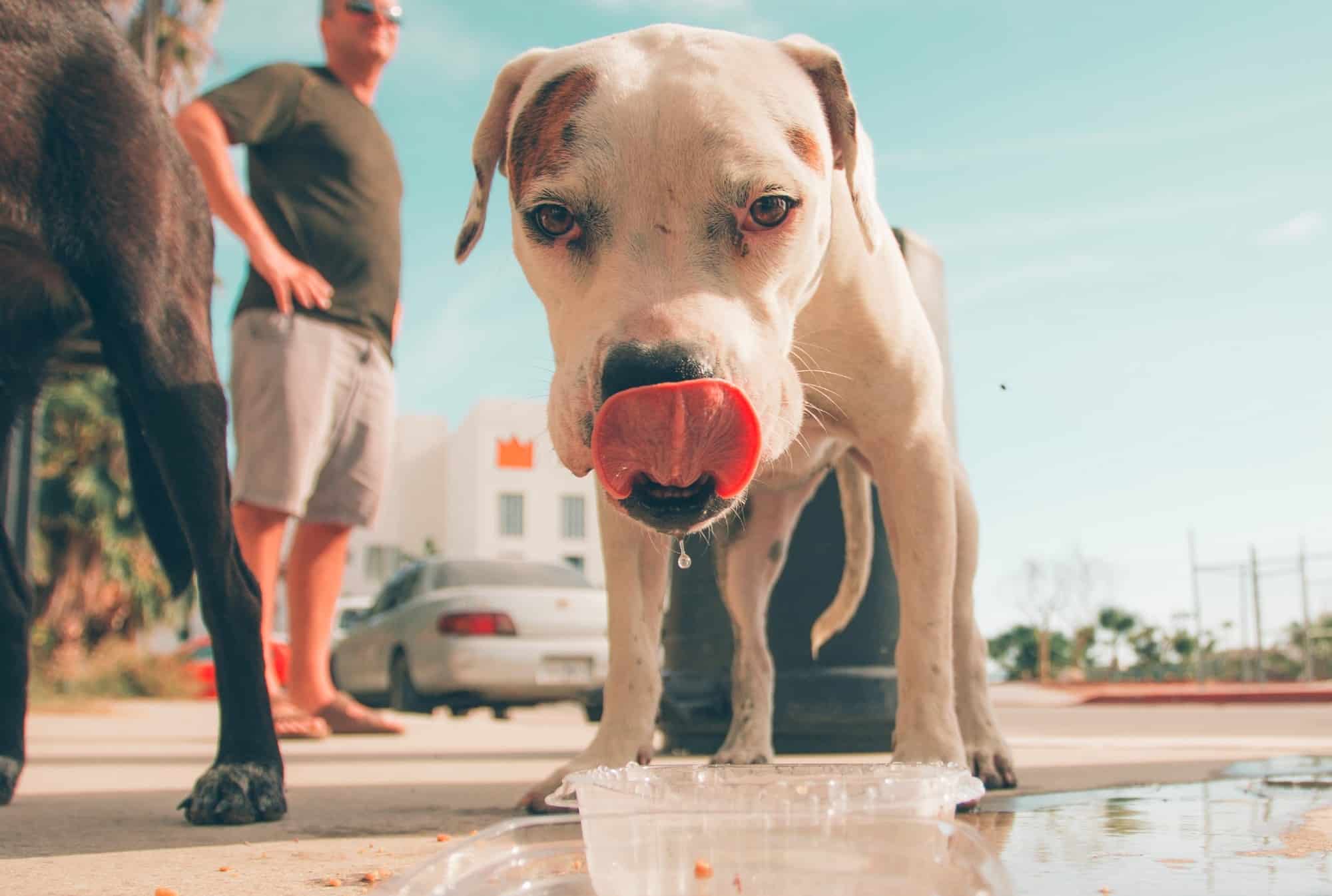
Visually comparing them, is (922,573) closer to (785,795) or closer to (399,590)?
(785,795)

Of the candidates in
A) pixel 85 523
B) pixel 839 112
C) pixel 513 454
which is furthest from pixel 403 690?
pixel 513 454

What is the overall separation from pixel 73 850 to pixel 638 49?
177 centimetres

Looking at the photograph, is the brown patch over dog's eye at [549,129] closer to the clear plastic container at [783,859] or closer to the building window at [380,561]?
the clear plastic container at [783,859]

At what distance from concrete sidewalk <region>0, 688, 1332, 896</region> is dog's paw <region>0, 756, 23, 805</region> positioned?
4 cm

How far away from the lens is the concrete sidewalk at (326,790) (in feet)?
6.47

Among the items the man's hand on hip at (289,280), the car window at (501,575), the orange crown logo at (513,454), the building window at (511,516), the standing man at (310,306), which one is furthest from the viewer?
the building window at (511,516)

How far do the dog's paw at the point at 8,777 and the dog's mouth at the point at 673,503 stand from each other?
5.69ft

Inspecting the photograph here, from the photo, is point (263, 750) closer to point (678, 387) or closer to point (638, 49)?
point (678, 387)

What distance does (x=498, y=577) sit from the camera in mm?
10914

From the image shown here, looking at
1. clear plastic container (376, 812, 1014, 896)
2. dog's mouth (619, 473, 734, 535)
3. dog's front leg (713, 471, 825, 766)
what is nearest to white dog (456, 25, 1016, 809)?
dog's mouth (619, 473, 734, 535)

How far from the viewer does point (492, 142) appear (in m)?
2.76

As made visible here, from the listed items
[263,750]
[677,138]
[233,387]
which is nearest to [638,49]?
[677,138]

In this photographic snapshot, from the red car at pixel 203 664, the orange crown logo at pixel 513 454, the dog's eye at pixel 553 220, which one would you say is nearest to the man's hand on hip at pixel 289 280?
the dog's eye at pixel 553 220

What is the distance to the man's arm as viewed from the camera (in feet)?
14.8
